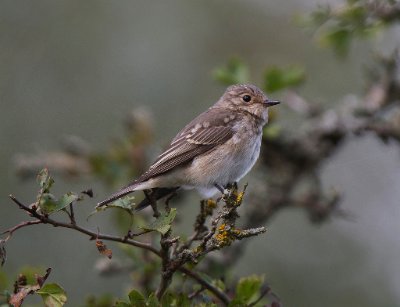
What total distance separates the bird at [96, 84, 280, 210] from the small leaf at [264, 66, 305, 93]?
0.13 meters

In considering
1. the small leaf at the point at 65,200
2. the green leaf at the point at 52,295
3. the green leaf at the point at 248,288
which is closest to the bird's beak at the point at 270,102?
the green leaf at the point at 248,288

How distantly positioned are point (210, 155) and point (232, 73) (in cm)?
77

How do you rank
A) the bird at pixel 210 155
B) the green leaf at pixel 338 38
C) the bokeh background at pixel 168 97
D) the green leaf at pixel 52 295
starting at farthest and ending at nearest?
the bokeh background at pixel 168 97 → the green leaf at pixel 338 38 → the bird at pixel 210 155 → the green leaf at pixel 52 295

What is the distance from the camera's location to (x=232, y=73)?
213 inches

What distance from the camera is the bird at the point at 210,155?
4.74 meters

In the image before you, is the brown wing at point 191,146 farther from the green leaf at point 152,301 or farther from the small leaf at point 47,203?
the small leaf at point 47,203

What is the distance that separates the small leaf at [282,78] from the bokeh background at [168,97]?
131 inches

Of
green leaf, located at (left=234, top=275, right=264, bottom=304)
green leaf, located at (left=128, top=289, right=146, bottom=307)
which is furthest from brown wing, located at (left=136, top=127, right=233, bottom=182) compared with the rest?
green leaf, located at (left=128, top=289, right=146, bottom=307)

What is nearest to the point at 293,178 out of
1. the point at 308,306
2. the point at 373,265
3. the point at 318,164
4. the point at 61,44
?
the point at 318,164

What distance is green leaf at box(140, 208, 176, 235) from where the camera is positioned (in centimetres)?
307

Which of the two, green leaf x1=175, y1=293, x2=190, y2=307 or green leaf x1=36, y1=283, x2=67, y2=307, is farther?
green leaf x1=175, y1=293, x2=190, y2=307

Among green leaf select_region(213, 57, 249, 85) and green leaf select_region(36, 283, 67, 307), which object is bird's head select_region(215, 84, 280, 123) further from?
green leaf select_region(36, 283, 67, 307)

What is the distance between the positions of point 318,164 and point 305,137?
23 cm

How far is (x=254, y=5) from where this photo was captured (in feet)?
34.6
